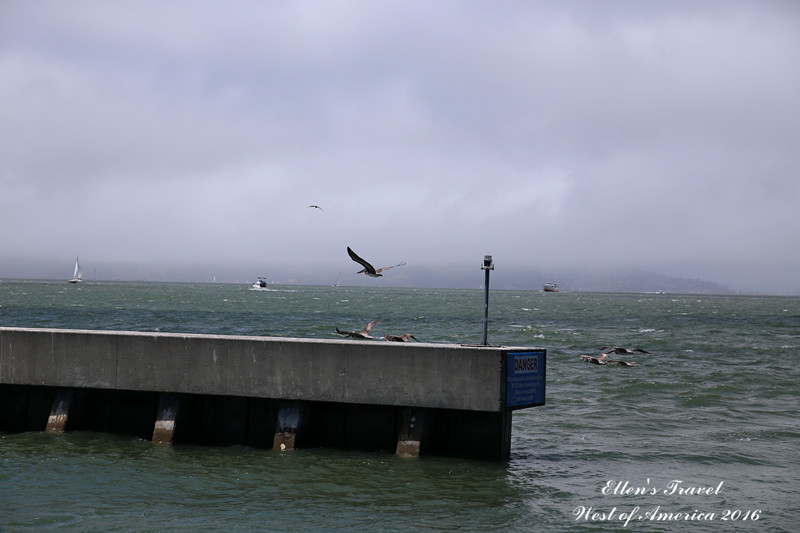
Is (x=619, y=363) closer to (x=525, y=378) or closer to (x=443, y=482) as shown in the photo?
(x=525, y=378)

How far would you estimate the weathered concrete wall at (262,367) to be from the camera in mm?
11688

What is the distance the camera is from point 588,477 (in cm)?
1189

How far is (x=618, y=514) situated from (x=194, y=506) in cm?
490

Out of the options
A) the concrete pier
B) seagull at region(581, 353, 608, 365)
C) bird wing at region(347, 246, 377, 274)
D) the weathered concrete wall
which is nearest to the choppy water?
the concrete pier

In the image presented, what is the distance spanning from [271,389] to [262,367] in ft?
1.10

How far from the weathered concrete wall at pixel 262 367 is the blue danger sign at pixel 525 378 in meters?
0.19

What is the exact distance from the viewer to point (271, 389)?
12156 mm

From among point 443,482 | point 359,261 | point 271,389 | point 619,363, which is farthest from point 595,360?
point 443,482

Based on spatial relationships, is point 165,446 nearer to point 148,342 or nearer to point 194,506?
point 148,342

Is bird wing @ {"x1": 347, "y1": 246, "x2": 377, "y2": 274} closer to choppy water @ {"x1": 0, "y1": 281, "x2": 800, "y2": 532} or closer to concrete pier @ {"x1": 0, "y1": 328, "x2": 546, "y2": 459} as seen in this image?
concrete pier @ {"x1": 0, "y1": 328, "x2": 546, "y2": 459}

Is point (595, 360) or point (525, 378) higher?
point (525, 378)

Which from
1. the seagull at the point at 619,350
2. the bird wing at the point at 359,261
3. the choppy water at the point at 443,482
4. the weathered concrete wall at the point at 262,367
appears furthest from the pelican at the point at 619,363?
the weathered concrete wall at the point at 262,367

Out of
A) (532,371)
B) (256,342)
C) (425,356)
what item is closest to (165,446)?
(256,342)

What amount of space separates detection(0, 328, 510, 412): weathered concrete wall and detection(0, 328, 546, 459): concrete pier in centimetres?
1
